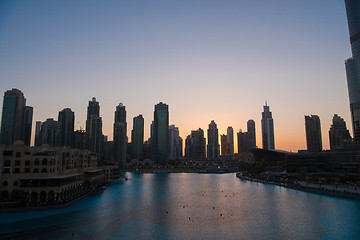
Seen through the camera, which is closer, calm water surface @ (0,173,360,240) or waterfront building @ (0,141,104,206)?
calm water surface @ (0,173,360,240)

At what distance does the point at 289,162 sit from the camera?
564 ft

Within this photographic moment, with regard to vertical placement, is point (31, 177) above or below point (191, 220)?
above

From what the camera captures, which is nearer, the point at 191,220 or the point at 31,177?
the point at 191,220

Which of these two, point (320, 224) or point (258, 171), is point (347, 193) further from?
point (258, 171)

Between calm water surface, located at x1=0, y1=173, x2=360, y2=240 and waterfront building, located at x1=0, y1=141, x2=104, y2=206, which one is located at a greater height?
waterfront building, located at x1=0, y1=141, x2=104, y2=206

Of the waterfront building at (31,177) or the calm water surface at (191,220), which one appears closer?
the calm water surface at (191,220)

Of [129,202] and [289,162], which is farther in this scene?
[289,162]

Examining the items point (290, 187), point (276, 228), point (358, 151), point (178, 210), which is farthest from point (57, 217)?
point (358, 151)

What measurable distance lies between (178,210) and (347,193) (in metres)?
48.0

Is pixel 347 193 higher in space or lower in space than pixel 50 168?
lower

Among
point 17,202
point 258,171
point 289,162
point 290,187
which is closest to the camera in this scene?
point 17,202

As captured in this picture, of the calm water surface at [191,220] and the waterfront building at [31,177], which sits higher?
the waterfront building at [31,177]

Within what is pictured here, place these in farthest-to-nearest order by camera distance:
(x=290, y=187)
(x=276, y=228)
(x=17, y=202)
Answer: (x=290, y=187) → (x=17, y=202) → (x=276, y=228)

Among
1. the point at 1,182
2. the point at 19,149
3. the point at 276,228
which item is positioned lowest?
the point at 276,228
